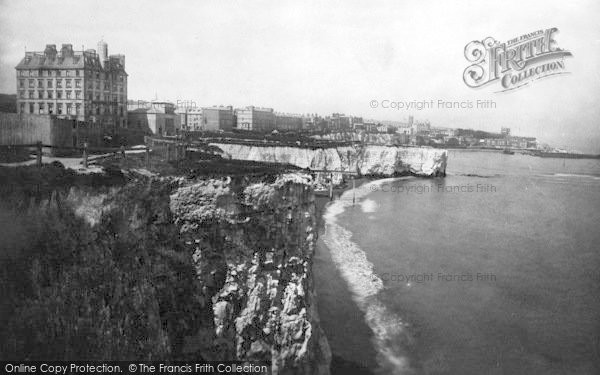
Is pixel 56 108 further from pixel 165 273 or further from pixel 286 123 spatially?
pixel 286 123

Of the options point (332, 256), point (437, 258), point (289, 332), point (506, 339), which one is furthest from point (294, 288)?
point (437, 258)

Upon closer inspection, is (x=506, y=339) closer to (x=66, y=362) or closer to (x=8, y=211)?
(x=66, y=362)

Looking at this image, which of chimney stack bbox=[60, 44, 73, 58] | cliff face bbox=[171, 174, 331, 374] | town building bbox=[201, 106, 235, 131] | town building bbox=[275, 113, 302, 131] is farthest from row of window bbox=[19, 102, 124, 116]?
town building bbox=[275, 113, 302, 131]

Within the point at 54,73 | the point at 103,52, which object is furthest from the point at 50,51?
the point at 103,52

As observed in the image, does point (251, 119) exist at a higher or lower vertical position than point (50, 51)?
lower

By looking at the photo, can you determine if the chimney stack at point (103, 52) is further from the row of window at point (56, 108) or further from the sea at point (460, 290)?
the sea at point (460, 290)
